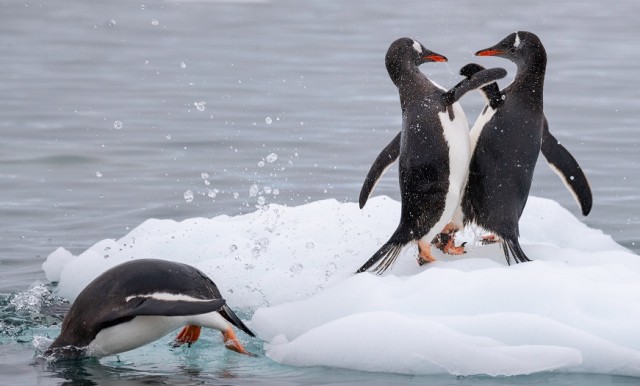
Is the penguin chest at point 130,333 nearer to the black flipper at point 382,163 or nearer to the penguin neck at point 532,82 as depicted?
the black flipper at point 382,163

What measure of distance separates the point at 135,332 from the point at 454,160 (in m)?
1.59

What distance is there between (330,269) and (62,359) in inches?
58.0

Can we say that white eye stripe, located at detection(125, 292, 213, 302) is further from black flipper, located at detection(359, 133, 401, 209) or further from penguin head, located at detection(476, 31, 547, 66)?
penguin head, located at detection(476, 31, 547, 66)

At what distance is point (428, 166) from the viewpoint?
6043 mm

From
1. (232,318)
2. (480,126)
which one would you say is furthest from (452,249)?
(232,318)

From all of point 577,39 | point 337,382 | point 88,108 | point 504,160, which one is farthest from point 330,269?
point 577,39

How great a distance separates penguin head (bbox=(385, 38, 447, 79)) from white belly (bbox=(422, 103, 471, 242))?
0.33m

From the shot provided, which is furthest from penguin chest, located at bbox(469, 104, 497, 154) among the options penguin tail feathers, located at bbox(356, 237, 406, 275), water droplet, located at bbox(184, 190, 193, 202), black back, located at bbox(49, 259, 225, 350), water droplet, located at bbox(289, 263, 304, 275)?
water droplet, located at bbox(184, 190, 193, 202)

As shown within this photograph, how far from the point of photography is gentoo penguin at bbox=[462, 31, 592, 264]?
241 inches

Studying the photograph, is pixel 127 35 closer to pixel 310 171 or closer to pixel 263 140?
pixel 263 140

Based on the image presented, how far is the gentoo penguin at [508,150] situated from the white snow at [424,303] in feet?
0.59

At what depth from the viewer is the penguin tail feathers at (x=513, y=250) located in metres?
6.01

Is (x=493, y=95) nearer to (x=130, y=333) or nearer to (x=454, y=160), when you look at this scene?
(x=454, y=160)

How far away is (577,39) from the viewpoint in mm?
17297
